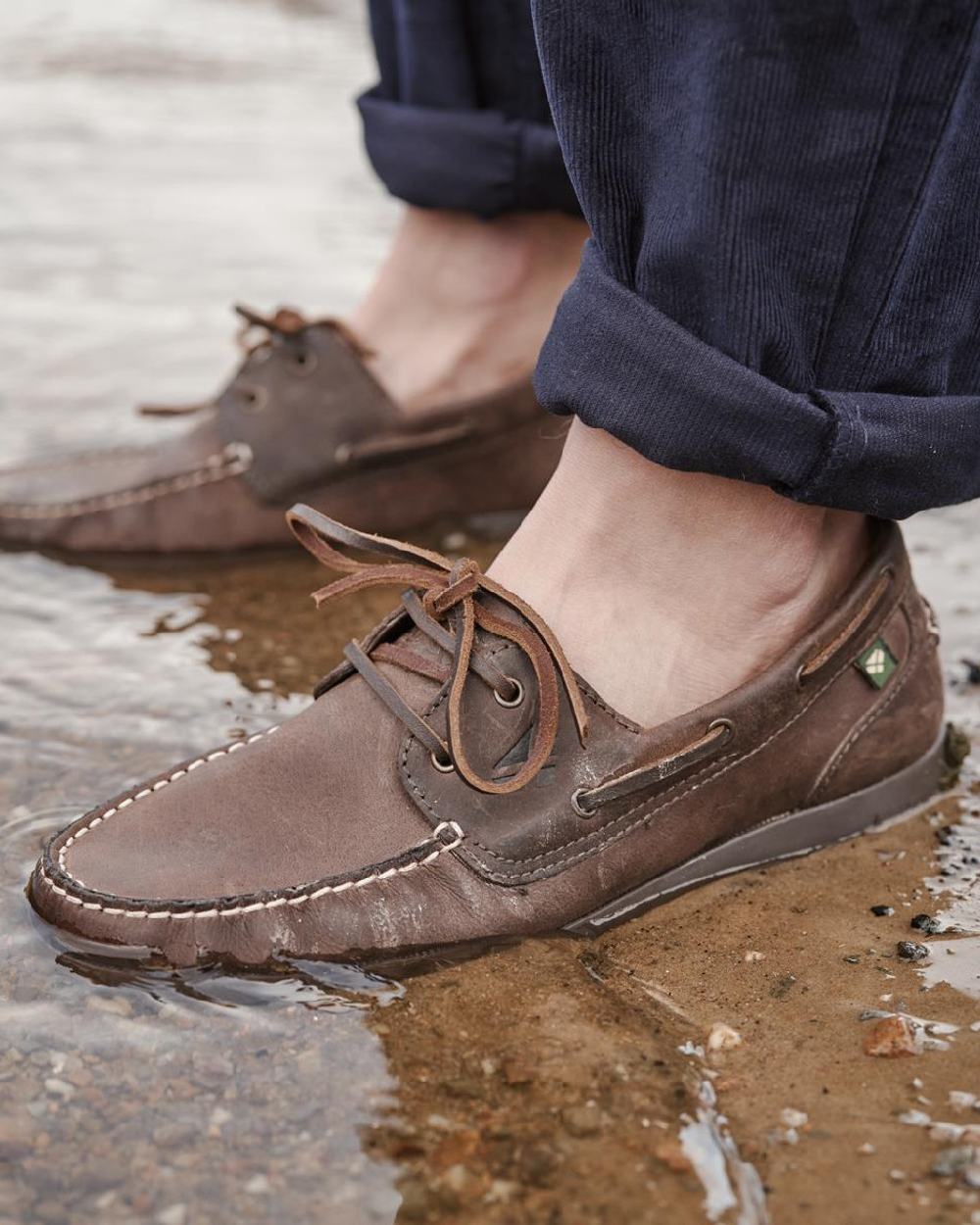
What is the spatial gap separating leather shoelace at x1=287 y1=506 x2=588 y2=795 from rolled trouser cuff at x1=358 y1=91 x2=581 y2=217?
3.01 feet

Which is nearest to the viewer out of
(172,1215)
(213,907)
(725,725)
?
(172,1215)

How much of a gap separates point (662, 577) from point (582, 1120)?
55 cm

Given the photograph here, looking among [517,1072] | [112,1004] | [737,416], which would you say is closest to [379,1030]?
[517,1072]

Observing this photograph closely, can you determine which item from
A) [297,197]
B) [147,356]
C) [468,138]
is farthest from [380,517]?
[297,197]

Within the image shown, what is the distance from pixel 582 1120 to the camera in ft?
3.88

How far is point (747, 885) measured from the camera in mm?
1536

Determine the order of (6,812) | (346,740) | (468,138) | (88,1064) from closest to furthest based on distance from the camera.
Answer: (88,1064)
(346,740)
(6,812)
(468,138)

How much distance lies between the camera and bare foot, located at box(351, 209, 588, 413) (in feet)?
7.55

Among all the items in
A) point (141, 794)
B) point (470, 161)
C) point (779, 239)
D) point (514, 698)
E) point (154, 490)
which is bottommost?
point (154, 490)

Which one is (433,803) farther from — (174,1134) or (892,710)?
(892,710)

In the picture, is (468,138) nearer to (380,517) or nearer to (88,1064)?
(380,517)

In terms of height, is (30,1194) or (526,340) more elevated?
(526,340)

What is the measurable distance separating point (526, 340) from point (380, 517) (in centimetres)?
38

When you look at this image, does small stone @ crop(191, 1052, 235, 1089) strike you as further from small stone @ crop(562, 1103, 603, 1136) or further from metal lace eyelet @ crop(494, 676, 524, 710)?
metal lace eyelet @ crop(494, 676, 524, 710)
